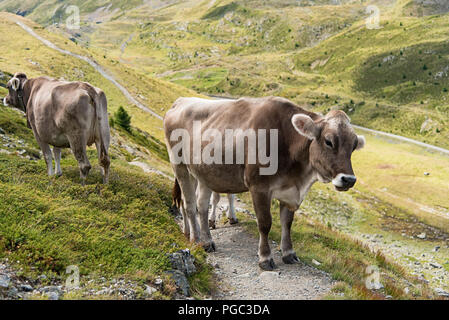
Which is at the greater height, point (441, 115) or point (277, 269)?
point (277, 269)

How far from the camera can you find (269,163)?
28.8 feet

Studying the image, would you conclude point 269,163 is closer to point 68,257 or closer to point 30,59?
point 68,257

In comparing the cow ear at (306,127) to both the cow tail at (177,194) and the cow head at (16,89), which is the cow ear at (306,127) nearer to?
the cow tail at (177,194)

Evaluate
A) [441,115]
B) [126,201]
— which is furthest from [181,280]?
[441,115]

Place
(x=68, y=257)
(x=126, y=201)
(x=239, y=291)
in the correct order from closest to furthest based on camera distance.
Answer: (x=68, y=257) < (x=239, y=291) < (x=126, y=201)

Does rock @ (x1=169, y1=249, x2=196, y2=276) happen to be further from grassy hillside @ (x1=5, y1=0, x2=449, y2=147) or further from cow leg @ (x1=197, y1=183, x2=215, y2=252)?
grassy hillside @ (x1=5, y1=0, x2=449, y2=147)

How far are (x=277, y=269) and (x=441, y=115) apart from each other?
3262 inches

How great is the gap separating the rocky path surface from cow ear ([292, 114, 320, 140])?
11.0 ft

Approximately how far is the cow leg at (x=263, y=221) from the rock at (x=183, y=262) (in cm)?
187

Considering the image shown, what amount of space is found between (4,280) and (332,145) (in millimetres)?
6657

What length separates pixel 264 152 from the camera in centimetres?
881
